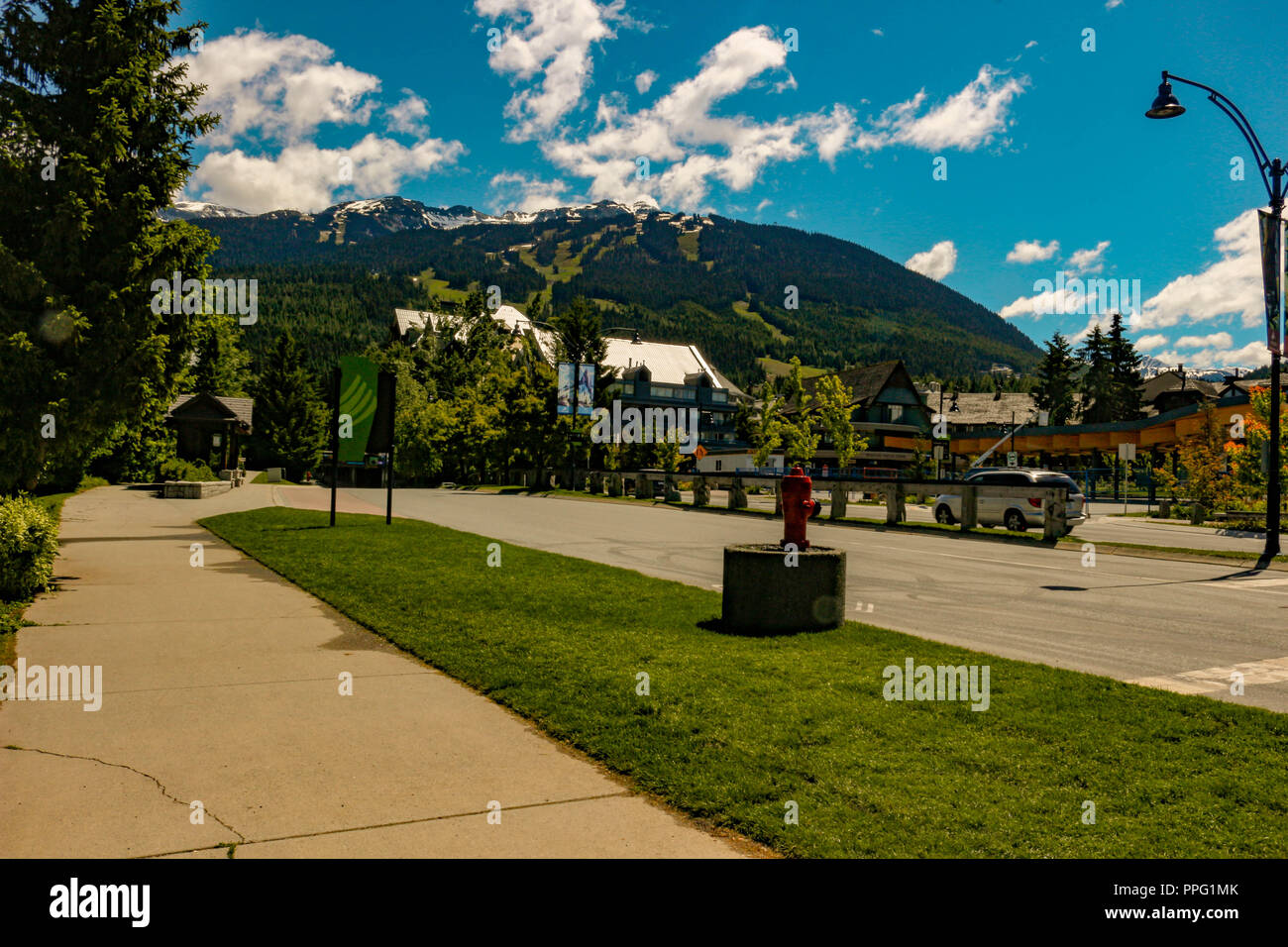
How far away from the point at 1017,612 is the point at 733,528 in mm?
13458

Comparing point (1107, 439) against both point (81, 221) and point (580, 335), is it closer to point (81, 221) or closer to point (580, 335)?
point (580, 335)

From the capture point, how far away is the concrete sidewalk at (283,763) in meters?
3.81

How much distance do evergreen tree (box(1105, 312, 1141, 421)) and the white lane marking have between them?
9699cm

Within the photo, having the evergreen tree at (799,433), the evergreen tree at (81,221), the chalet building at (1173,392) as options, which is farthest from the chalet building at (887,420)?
the evergreen tree at (81,221)

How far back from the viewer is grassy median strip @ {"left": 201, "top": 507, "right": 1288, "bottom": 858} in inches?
155

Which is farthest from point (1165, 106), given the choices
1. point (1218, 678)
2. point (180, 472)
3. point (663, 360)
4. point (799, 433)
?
point (663, 360)

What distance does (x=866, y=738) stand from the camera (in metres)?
5.20

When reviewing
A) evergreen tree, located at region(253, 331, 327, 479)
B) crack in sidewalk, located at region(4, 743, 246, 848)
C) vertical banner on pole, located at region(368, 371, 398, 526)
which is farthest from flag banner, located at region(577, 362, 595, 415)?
crack in sidewalk, located at region(4, 743, 246, 848)

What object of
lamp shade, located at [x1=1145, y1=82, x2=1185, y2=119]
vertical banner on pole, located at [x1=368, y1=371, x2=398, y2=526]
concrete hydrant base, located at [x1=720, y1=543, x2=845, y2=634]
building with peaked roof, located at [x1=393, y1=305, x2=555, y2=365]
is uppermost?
building with peaked roof, located at [x1=393, y1=305, x2=555, y2=365]

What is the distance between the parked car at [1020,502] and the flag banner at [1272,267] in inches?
244

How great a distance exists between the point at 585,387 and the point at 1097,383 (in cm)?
7359

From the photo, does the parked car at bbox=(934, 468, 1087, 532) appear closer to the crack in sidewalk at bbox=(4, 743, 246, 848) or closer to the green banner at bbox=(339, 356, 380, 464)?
the green banner at bbox=(339, 356, 380, 464)

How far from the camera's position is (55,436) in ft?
41.5
